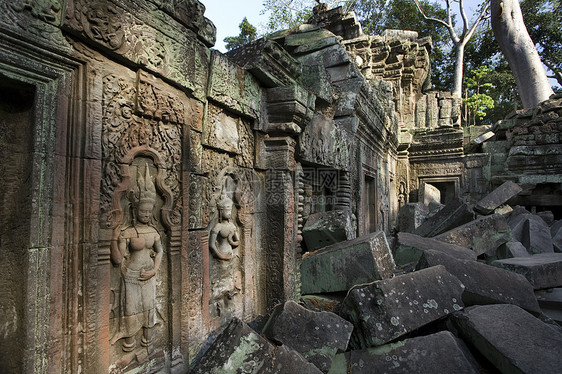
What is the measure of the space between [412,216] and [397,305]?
471 centimetres

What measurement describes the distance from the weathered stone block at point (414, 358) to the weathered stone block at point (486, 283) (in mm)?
674

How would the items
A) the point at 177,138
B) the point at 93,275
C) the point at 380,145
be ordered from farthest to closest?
the point at 380,145 → the point at 177,138 → the point at 93,275

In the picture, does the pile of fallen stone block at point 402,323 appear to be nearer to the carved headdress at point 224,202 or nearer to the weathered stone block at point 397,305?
the weathered stone block at point 397,305

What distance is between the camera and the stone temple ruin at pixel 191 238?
1539mm

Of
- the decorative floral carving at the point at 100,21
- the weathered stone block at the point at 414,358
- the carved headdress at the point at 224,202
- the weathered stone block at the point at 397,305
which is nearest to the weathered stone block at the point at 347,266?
the weathered stone block at the point at 397,305

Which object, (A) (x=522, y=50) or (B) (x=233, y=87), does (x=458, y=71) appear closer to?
(A) (x=522, y=50)

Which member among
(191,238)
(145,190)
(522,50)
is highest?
(522,50)

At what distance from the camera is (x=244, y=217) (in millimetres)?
2957

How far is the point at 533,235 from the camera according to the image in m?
4.88

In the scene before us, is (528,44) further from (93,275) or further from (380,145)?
(93,275)

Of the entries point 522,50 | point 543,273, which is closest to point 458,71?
point 522,50

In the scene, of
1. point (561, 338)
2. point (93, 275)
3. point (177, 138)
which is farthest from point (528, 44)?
point (93, 275)

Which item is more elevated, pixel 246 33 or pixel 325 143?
pixel 246 33

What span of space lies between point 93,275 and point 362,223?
4663 millimetres
